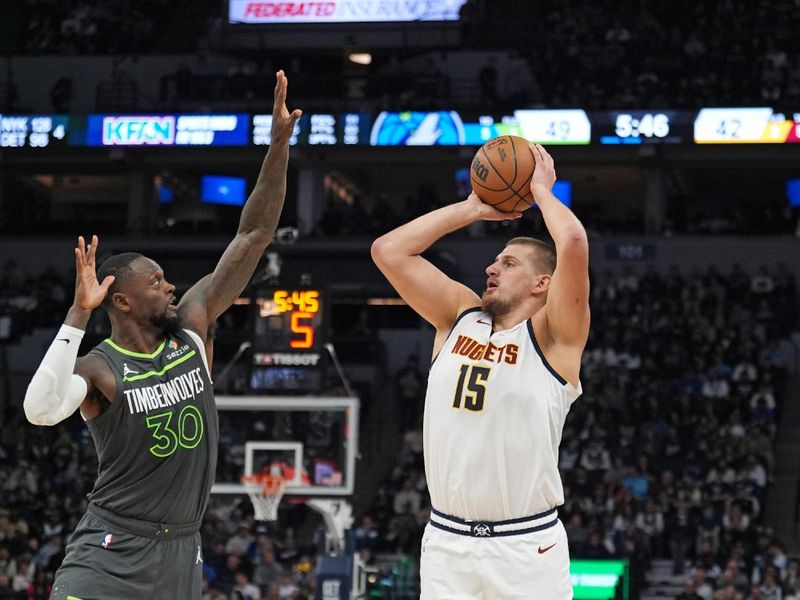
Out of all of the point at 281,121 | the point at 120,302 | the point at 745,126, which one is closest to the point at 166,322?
the point at 120,302

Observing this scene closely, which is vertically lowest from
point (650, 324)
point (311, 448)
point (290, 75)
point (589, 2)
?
point (311, 448)

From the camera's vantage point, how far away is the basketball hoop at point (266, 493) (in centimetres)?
1662

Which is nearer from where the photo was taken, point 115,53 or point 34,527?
point 34,527

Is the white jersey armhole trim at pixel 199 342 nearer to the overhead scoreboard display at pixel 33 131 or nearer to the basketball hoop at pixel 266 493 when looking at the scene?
the basketball hoop at pixel 266 493

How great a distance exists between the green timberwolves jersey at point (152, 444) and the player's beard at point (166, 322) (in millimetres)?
157

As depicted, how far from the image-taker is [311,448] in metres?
17.0

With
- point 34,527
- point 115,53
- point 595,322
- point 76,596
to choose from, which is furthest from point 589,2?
point 76,596

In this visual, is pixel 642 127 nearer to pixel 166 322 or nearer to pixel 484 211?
pixel 484 211

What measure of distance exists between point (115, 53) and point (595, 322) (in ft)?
45.3

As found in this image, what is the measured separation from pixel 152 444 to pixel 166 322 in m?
0.57

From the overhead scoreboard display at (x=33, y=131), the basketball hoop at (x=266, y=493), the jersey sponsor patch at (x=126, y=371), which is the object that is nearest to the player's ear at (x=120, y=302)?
the jersey sponsor patch at (x=126, y=371)

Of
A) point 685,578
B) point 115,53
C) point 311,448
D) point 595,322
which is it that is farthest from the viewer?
point 115,53

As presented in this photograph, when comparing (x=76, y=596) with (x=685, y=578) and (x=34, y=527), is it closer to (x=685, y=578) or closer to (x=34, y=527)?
(x=685, y=578)

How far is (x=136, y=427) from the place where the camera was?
18.8 feet
